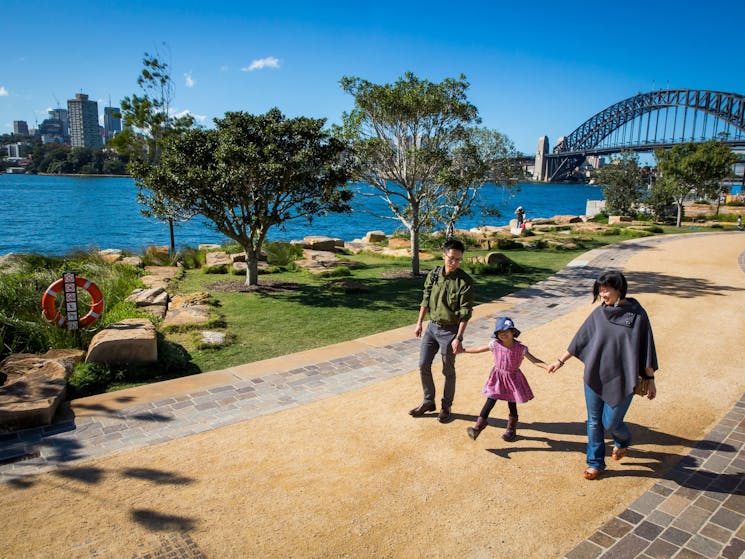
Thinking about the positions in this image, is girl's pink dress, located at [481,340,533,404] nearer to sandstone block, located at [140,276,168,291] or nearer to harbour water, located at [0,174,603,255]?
sandstone block, located at [140,276,168,291]

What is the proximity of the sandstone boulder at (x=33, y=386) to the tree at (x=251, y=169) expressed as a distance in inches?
227

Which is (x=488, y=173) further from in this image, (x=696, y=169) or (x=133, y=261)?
(x=696, y=169)

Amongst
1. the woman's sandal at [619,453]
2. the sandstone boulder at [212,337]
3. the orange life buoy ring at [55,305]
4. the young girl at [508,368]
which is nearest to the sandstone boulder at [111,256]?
the orange life buoy ring at [55,305]

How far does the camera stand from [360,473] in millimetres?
4805

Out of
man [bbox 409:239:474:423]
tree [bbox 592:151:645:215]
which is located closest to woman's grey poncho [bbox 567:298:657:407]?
man [bbox 409:239:474:423]

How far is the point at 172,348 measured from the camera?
8.12 meters

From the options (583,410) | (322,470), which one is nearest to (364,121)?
(583,410)

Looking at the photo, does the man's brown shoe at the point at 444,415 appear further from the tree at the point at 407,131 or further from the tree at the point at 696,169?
the tree at the point at 696,169

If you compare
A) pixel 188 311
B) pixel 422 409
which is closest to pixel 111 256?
pixel 188 311

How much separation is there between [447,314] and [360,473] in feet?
6.23

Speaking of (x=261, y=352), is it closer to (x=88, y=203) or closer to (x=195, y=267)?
(x=195, y=267)

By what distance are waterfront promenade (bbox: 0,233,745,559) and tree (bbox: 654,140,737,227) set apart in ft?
99.6

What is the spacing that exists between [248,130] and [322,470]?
32.9 feet

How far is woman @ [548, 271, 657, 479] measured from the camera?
4441mm
